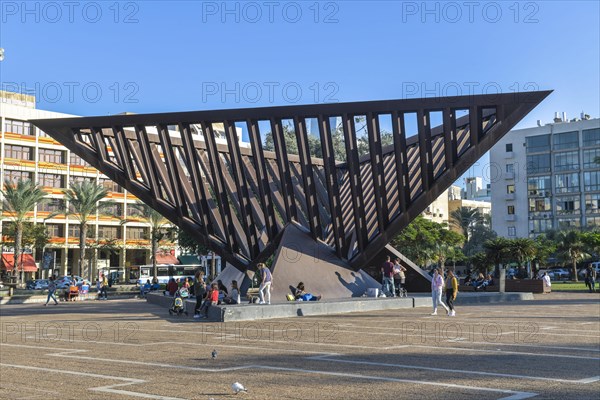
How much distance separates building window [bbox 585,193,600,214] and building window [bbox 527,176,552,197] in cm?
539

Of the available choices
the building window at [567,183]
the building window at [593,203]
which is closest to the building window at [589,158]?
the building window at [567,183]

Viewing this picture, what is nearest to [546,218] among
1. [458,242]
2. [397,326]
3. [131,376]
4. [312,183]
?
[458,242]

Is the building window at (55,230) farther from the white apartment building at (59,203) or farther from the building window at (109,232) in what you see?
the building window at (109,232)

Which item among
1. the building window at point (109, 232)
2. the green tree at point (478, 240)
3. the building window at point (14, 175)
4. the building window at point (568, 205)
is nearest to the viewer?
the building window at point (14, 175)

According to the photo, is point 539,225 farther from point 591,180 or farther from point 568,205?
point 591,180

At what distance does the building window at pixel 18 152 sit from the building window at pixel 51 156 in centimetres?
121

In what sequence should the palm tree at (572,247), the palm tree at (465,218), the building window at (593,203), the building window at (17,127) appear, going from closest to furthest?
1. the palm tree at (572,247)
2. the building window at (17,127)
3. the building window at (593,203)
4. the palm tree at (465,218)

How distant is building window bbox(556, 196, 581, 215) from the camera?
93706 millimetres

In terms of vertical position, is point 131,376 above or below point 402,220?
below

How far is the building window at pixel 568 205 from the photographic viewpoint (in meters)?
93.7

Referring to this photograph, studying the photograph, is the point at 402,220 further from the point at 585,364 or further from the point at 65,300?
the point at 65,300

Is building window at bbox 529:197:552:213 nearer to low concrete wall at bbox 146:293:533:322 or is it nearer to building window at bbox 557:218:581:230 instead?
building window at bbox 557:218:581:230

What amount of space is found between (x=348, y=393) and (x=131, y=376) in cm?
314

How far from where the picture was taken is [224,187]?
27406mm
